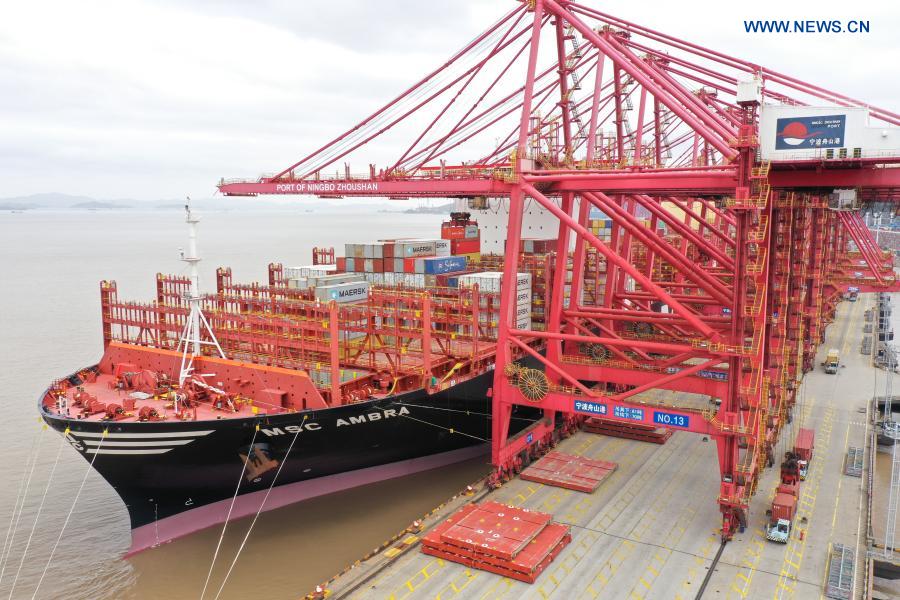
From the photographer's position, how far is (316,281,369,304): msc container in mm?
27114

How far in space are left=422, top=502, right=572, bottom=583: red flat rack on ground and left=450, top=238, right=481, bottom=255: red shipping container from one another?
21739 mm

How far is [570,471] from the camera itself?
2450 cm

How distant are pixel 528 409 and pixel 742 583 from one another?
1643 cm

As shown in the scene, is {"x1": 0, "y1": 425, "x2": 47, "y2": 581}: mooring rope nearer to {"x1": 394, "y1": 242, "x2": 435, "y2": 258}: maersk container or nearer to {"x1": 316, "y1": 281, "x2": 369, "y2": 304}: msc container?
{"x1": 316, "y1": 281, "x2": 369, "y2": 304}: msc container

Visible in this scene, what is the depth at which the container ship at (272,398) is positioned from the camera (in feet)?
67.4

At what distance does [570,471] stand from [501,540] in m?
6.68

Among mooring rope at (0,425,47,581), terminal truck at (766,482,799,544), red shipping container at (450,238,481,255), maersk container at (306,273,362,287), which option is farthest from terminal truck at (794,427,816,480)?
mooring rope at (0,425,47,581)

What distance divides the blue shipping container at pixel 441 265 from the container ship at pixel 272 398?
1723mm

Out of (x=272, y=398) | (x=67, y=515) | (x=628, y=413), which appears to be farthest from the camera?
(x=67, y=515)

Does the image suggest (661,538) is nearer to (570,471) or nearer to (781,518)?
(781,518)

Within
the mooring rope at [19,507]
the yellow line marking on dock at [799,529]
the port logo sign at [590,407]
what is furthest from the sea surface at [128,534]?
the yellow line marking on dock at [799,529]

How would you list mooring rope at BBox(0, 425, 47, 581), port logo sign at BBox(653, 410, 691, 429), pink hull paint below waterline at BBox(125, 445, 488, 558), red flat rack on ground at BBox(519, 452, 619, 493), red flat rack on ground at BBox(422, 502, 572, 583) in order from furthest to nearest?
red flat rack on ground at BBox(519, 452, 619, 493) < pink hull paint below waterline at BBox(125, 445, 488, 558) < port logo sign at BBox(653, 410, 691, 429) < mooring rope at BBox(0, 425, 47, 581) < red flat rack on ground at BBox(422, 502, 572, 583)

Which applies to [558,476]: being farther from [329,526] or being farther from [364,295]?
[364,295]

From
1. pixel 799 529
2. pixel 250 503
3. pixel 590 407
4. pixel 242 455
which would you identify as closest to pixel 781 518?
pixel 799 529
